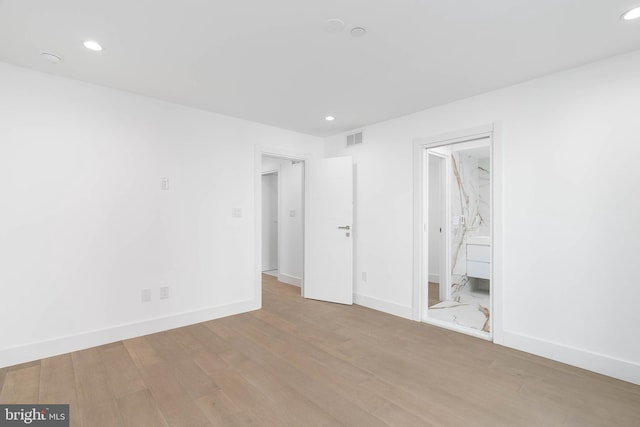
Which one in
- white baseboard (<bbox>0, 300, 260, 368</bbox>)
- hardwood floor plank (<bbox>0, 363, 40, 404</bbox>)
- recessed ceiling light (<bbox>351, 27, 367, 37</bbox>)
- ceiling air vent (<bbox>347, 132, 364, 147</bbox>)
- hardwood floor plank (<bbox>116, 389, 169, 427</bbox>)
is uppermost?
recessed ceiling light (<bbox>351, 27, 367, 37</bbox>)

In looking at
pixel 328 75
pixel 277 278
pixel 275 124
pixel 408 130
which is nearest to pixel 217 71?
pixel 328 75

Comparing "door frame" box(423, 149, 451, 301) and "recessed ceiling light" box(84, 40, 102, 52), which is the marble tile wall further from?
"recessed ceiling light" box(84, 40, 102, 52)

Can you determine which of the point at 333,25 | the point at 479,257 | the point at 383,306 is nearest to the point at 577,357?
the point at 383,306

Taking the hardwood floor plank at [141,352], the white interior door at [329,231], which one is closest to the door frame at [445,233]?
the white interior door at [329,231]

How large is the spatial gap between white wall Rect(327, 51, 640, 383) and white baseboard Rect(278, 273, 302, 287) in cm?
307

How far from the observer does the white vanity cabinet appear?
438cm

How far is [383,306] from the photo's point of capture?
3867mm

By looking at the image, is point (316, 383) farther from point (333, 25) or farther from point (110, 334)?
point (333, 25)

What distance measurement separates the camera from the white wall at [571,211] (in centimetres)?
227

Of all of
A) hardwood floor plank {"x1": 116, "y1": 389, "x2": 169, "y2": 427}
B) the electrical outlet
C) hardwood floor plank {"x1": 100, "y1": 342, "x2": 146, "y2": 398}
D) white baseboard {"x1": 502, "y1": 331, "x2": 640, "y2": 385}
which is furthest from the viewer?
the electrical outlet

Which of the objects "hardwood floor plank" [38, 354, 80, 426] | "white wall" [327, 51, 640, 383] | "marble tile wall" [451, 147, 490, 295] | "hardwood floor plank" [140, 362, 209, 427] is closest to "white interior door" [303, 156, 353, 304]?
"white wall" [327, 51, 640, 383]

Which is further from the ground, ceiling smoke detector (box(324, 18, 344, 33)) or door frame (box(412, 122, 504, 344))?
ceiling smoke detector (box(324, 18, 344, 33))

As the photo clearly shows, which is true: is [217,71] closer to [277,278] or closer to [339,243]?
[339,243]

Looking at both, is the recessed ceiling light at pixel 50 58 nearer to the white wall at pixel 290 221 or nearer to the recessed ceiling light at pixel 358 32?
the recessed ceiling light at pixel 358 32
